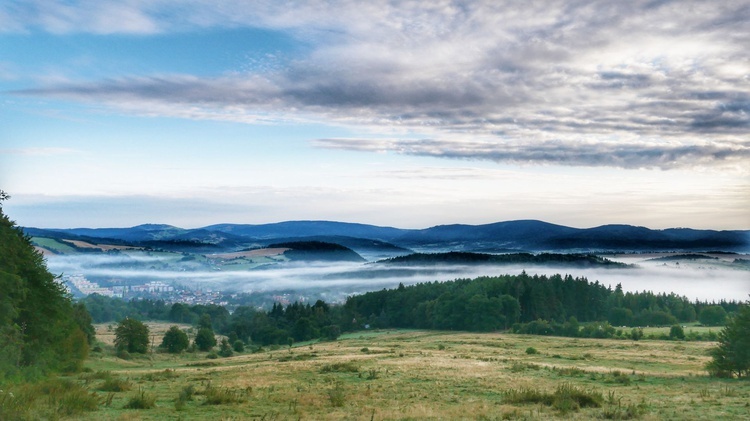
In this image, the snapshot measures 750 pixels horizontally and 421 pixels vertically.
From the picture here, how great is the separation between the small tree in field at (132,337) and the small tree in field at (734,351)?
234ft

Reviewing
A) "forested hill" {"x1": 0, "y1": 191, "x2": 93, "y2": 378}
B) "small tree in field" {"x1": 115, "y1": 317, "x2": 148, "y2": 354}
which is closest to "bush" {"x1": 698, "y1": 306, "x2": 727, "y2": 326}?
"small tree in field" {"x1": 115, "y1": 317, "x2": 148, "y2": 354}

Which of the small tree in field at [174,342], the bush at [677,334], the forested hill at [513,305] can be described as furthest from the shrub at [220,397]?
the forested hill at [513,305]

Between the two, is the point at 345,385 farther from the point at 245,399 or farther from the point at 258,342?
the point at 258,342

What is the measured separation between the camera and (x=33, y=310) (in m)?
40.6

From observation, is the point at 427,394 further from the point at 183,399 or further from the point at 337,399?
the point at 183,399

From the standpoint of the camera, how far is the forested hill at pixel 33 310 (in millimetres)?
36062

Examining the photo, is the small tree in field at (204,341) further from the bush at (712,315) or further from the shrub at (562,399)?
the bush at (712,315)

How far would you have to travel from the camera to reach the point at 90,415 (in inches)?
803

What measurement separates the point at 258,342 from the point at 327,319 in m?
23.9

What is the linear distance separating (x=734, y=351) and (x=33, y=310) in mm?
49026

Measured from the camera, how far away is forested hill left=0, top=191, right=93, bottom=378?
36.1 m

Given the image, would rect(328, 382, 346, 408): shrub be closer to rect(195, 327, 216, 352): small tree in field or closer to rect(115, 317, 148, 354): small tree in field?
rect(115, 317, 148, 354): small tree in field

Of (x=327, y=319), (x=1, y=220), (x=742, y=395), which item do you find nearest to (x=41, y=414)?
(x=1, y=220)

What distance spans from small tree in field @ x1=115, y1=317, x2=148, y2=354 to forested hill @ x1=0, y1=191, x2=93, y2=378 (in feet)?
121
